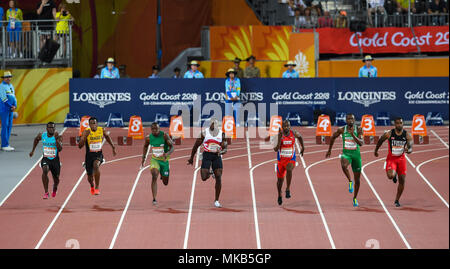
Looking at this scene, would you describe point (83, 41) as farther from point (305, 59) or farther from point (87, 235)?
point (87, 235)

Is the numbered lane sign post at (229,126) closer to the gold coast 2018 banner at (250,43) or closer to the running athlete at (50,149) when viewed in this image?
the gold coast 2018 banner at (250,43)

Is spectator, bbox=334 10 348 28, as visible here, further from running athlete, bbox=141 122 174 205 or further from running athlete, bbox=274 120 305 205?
running athlete, bbox=141 122 174 205

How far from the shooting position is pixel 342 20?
114 feet

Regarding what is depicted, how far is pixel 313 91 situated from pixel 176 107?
4.55m

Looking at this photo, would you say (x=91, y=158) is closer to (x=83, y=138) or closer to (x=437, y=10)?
(x=83, y=138)

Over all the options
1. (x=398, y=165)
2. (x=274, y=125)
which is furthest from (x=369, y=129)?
(x=398, y=165)

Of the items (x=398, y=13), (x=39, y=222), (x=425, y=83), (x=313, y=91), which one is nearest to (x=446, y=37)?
(x=398, y=13)

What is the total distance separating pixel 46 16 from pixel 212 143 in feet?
50.5

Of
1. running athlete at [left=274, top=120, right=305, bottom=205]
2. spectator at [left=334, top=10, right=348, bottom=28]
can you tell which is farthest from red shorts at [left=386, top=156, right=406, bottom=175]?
spectator at [left=334, top=10, right=348, bottom=28]

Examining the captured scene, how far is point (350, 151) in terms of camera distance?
17703mm

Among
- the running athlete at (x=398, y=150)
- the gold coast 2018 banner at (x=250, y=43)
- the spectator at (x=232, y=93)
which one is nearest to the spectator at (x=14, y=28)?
the gold coast 2018 banner at (x=250, y=43)

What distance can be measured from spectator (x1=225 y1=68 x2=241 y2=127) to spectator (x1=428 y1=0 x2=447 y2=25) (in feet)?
34.0

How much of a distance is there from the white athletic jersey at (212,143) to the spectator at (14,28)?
14789 mm

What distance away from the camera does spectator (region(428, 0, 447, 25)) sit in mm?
34719
